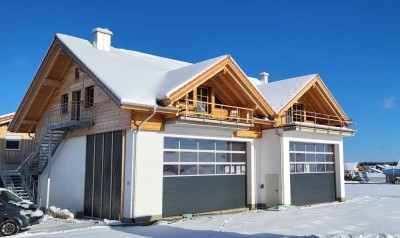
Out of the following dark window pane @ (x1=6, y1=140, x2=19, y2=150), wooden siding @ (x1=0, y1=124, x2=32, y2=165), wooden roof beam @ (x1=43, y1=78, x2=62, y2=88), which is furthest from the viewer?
dark window pane @ (x1=6, y1=140, x2=19, y2=150)

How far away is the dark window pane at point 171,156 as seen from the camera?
17438 mm

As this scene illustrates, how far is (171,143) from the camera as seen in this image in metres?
17.7

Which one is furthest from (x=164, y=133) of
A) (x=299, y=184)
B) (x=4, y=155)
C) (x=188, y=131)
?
(x=4, y=155)

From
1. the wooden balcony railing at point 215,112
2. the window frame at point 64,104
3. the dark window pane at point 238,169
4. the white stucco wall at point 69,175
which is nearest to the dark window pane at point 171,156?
the wooden balcony railing at point 215,112

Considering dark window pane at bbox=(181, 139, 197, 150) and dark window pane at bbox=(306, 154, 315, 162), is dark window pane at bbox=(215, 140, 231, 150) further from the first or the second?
dark window pane at bbox=(306, 154, 315, 162)

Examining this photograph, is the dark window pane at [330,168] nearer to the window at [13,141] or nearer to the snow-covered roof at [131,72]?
the snow-covered roof at [131,72]

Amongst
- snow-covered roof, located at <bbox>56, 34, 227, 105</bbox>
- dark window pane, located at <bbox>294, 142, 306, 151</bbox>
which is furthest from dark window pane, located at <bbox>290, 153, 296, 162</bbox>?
snow-covered roof, located at <bbox>56, 34, 227, 105</bbox>

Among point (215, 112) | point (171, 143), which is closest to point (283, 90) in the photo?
point (215, 112)

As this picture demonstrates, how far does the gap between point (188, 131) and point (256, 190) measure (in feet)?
18.3

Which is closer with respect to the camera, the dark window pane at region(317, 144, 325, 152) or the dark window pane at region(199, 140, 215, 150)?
the dark window pane at region(199, 140, 215, 150)

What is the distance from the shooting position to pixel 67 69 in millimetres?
21344

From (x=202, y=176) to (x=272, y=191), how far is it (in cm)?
460

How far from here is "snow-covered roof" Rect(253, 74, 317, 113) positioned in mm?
21969

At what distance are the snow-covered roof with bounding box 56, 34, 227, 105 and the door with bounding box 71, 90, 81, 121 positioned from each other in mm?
2360
